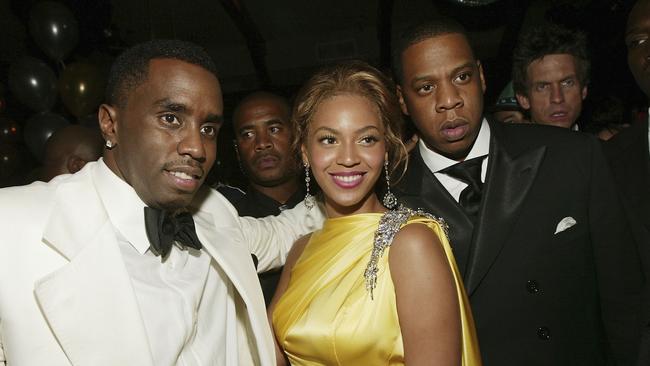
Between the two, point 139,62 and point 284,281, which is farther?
point 284,281

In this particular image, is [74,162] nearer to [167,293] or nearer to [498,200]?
[167,293]

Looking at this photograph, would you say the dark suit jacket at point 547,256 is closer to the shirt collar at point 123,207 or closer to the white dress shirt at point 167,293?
the white dress shirt at point 167,293

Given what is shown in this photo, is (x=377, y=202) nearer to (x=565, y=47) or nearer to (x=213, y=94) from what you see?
(x=213, y=94)

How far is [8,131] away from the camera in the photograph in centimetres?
550

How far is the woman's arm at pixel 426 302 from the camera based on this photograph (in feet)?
4.78

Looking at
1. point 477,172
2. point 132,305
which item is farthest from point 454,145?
point 132,305

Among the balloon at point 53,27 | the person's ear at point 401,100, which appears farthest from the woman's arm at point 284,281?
the balloon at point 53,27

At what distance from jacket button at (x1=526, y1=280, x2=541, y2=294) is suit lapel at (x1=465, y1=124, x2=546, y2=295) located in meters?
0.16

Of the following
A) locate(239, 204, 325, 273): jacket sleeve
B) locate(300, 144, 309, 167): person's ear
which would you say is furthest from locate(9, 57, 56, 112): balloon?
locate(300, 144, 309, 167): person's ear

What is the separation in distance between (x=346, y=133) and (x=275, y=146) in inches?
53.9

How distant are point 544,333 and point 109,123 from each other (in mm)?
1642

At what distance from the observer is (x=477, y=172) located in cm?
196

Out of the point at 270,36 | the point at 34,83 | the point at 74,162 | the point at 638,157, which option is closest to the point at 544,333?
the point at 638,157

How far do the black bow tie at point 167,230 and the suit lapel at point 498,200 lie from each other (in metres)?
0.96
